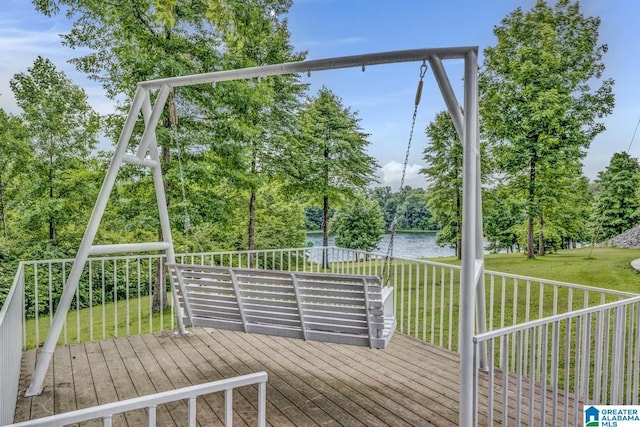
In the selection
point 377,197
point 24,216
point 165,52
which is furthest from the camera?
point 377,197

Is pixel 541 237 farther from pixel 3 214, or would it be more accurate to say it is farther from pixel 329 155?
pixel 3 214

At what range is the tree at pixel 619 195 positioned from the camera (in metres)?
12.1

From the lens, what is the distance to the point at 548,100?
11.0m

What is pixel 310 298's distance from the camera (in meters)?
3.23

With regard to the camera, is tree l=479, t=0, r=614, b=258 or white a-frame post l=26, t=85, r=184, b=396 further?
tree l=479, t=0, r=614, b=258

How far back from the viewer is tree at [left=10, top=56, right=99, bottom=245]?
32.0 ft

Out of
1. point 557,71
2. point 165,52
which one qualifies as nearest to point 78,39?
point 165,52

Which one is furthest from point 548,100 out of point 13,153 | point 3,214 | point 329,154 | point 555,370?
point 3,214

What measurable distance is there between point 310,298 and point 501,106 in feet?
36.3

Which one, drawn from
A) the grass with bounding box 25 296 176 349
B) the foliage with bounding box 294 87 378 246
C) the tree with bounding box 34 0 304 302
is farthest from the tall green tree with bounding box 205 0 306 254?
the grass with bounding box 25 296 176 349

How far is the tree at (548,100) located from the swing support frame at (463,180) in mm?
9444

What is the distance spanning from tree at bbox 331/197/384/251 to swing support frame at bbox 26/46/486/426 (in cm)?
1145

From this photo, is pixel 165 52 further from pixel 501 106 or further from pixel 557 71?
pixel 557 71

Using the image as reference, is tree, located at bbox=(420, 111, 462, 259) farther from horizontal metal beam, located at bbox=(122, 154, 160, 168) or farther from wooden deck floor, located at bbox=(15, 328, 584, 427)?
horizontal metal beam, located at bbox=(122, 154, 160, 168)
